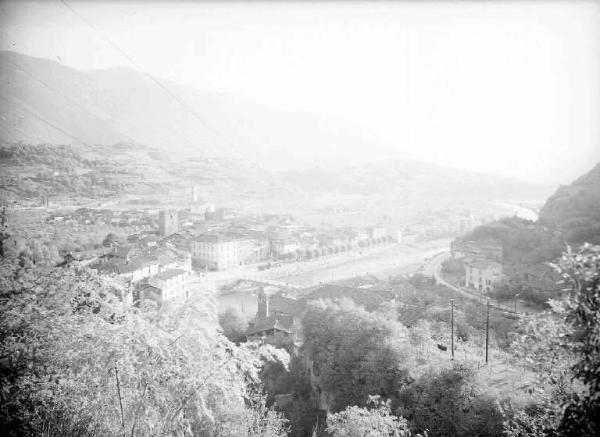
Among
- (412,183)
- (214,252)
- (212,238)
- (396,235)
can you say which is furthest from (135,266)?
(412,183)

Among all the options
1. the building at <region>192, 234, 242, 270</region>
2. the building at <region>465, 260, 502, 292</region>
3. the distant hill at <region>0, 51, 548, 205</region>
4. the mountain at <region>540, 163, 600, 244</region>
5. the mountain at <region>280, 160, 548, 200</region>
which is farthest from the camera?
the mountain at <region>280, 160, 548, 200</region>

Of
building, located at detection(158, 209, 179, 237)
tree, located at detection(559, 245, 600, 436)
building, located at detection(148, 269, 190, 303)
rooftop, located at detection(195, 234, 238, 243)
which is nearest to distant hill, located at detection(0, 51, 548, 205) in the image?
building, located at detection(158, 209, 179, 237)

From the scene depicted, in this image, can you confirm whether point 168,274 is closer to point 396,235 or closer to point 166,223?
point 166,223

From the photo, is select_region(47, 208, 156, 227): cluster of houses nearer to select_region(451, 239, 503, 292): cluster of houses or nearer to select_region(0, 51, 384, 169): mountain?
select_region(0, 51, 384, 169): mountain

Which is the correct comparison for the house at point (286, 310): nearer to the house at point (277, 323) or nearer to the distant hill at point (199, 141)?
the house at point (277, 323)

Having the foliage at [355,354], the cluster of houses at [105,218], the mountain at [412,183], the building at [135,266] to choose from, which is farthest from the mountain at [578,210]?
the mountain at [412,183]

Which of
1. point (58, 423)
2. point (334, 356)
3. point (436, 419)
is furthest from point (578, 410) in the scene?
point (334, 356)
